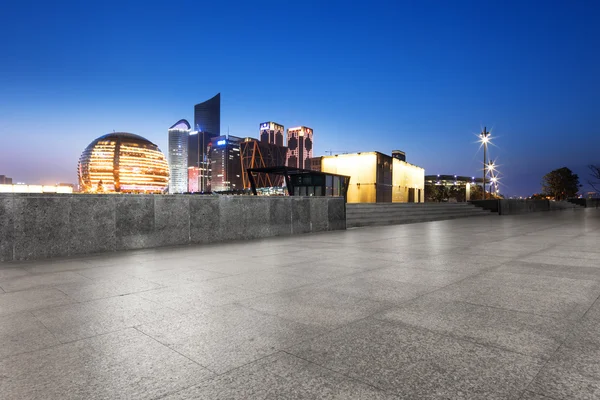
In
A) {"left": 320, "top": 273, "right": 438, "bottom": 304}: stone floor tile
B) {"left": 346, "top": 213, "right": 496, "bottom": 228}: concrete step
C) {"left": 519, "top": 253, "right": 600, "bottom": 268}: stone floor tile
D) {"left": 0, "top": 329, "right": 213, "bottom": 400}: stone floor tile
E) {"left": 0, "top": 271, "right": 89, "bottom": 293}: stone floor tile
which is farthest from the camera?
{"left": 346, "top": 213, "right": 496, "bottom": 228}: concrete step

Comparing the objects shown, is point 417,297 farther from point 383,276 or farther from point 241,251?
point 241,251

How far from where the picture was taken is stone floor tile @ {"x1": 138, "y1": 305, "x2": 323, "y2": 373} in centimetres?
280

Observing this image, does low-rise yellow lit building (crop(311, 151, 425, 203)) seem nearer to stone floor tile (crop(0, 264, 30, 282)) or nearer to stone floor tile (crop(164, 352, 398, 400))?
stone floor tile (crop(0, 264, 30, 282))

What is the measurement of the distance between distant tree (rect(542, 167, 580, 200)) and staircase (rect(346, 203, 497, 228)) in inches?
2537

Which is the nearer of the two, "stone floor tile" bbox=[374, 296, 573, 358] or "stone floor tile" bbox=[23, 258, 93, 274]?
"stone floor tile" bbox=[374, 296, 573, 358]

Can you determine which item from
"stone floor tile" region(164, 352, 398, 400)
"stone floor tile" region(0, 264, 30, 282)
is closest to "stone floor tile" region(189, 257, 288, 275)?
"stone floor tile" region(0, 264, 30, 282)

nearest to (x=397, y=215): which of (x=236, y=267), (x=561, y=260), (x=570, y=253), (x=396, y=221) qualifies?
(x=396, y=221)

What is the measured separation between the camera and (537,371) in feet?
8.27

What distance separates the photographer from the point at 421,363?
2.65m

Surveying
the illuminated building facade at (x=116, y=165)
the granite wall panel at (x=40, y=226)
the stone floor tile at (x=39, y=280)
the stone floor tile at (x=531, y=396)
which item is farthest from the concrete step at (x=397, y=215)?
the illuminated building facade at (x=116, y=165)

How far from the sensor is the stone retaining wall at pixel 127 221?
760cm

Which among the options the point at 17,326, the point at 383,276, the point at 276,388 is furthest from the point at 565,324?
the point at 17,326

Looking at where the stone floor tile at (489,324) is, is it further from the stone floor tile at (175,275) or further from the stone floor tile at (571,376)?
the stone floor tile at (175,275)

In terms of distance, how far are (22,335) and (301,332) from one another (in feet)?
8.37
